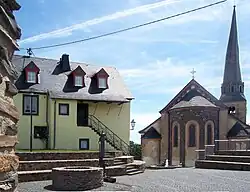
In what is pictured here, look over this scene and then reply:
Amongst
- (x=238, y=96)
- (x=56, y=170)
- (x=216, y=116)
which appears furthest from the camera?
(x=238, y=96)

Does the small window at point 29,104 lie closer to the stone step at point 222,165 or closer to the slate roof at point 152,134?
the stone step at point 222,165

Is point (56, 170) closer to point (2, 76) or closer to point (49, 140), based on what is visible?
point (2, 76)

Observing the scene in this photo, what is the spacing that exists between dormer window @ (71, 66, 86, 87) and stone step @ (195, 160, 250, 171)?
1070cm

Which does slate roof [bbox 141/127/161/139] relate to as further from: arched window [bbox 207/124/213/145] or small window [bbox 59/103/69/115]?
small window [bbox 59/103/69/115]

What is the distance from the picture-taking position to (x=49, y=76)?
28.3 metres

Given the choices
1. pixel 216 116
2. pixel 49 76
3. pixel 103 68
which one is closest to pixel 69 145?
pixel 49 76

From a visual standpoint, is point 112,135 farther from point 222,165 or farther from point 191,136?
point 191,136

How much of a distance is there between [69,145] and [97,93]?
4534 mm

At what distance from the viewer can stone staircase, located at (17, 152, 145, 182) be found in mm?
15672

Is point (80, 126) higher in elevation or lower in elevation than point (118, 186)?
higher

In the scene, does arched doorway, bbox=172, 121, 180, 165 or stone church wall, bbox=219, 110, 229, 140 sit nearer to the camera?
stone church wall, bbox=219, 110, 229, 140

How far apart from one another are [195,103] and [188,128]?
267cm

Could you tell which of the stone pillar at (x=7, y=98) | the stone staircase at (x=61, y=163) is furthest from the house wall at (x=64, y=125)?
the stone pillar at (x=7, y=98)

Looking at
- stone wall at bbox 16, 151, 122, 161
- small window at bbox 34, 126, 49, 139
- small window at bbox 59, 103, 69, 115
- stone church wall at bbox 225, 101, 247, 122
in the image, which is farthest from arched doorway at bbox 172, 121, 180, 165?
stone wall at bbox 16, 151, 122, 161
